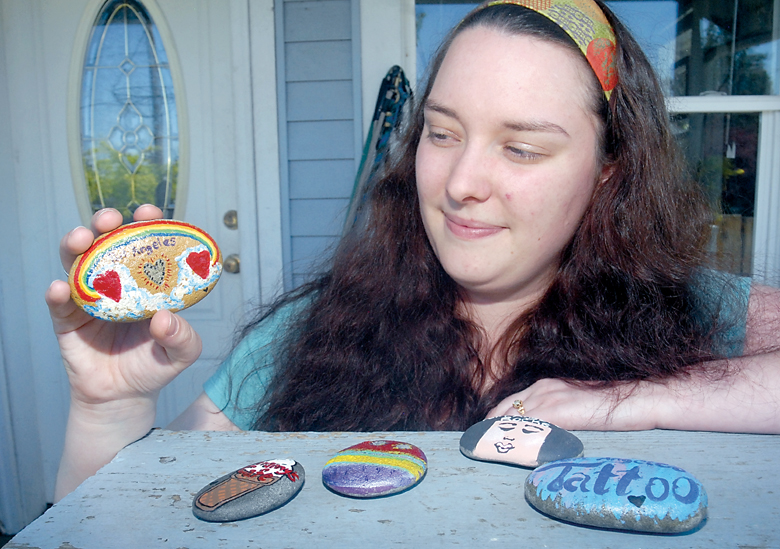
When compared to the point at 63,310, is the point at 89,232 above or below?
above

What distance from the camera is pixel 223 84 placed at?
2.90 meters

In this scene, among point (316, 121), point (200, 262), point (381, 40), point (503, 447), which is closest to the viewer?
point (503, 447)

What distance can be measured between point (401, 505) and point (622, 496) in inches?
9.0

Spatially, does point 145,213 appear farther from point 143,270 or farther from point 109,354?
point 109,354

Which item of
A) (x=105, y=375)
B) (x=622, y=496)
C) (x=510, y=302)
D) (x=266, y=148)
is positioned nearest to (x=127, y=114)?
(x=266, y=148)

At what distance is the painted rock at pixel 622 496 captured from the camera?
1.73ft

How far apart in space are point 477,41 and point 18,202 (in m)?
2.94

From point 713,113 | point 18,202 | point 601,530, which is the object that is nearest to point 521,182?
point 601,530

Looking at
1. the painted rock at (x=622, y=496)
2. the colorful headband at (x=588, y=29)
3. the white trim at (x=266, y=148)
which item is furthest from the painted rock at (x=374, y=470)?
the white trim at (x=266, y=148)

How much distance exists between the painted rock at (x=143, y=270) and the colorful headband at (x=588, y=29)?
0.84 meters

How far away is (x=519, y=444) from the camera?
2.30 feet

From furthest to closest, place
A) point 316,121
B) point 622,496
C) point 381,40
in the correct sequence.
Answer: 1. point 316,121
2. point 381,40
3. point 622,496

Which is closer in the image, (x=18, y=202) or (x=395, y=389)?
(x=395, y=389)

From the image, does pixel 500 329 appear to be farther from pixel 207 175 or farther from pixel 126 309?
pixel 207 175
